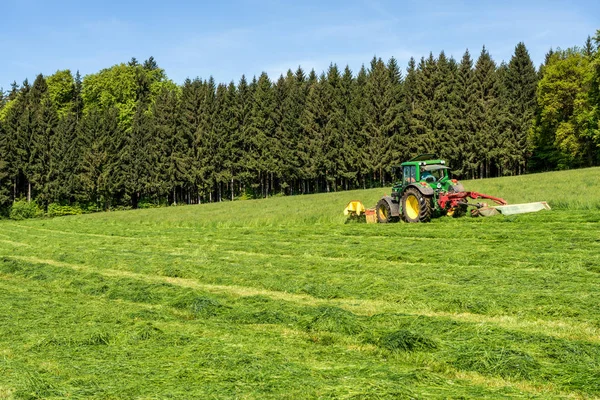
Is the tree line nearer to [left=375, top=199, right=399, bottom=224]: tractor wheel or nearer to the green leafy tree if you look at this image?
the green leafy tree

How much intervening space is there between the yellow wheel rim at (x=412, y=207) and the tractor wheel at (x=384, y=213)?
867 mm

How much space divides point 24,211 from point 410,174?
44839 millimetres

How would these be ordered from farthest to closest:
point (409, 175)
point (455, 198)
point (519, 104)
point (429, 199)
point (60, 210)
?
point (519, 104)
point (60, 210)
point (409, 175)
point (429, 199)
point (455, 198)

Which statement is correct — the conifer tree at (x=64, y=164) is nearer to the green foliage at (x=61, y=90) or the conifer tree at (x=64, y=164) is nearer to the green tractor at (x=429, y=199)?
the green foliage at (x=61, y=90)

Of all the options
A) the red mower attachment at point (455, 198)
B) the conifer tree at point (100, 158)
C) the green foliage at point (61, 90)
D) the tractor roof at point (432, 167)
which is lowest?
the red mower attachment at point (455, 198)

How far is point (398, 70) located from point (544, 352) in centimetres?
6344

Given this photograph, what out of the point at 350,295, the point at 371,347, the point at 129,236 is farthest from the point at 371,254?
the point at 129,236

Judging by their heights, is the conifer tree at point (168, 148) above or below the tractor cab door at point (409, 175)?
above

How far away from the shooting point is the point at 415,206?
19.9 meters

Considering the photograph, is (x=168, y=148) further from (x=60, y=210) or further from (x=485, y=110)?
(x=485, y=110)

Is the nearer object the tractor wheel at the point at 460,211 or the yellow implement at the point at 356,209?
the tractor wheel at the point at 460,211

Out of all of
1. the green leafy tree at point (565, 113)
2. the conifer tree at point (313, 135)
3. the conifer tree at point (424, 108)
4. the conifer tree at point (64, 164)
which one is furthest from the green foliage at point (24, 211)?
the green leafy tree at point (565, 113)

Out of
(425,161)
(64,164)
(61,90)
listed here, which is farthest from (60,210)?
(425,161)

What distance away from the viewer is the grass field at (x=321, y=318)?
5.00 metres
